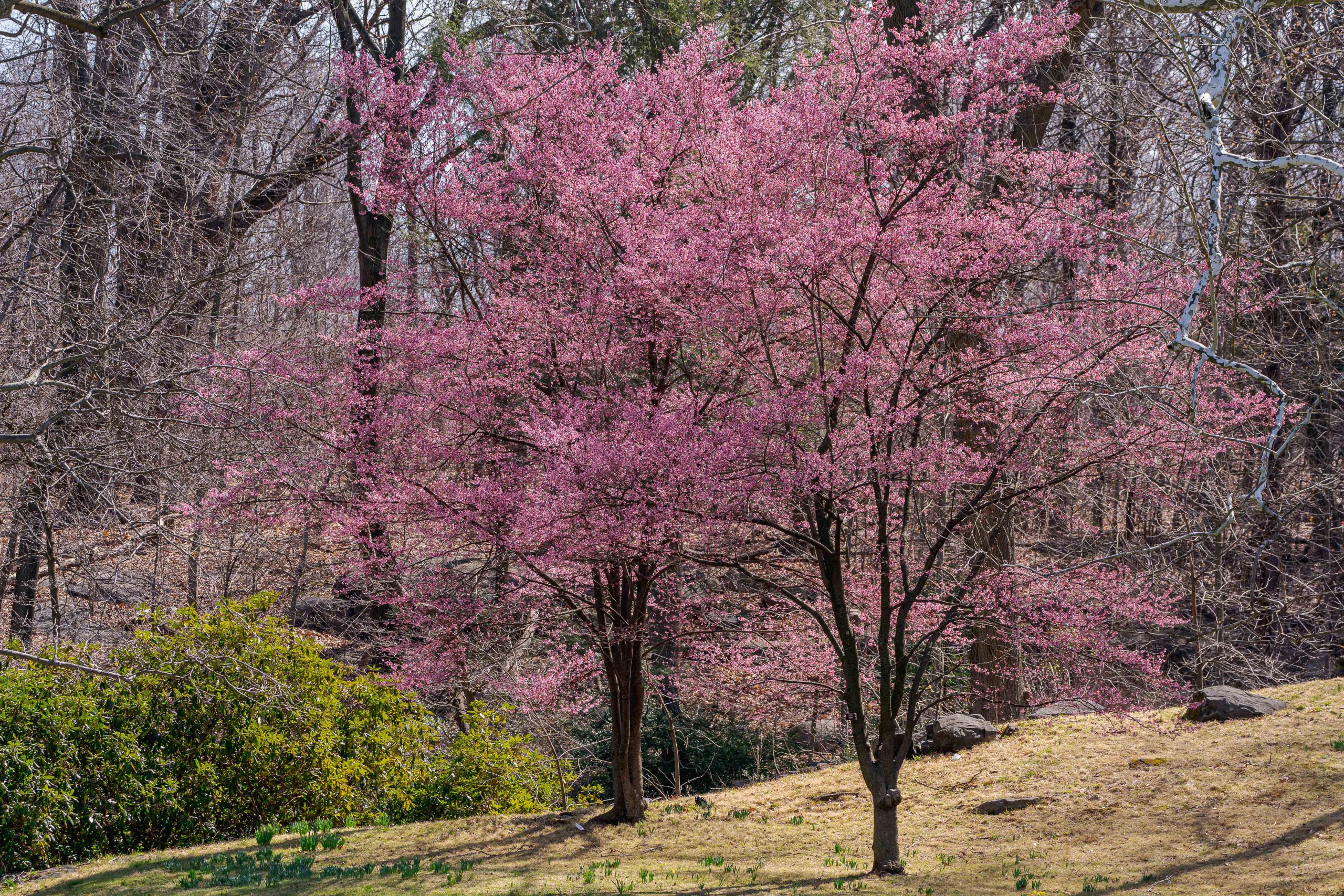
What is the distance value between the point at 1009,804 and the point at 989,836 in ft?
2.18

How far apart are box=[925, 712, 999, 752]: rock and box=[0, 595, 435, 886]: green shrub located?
4911 millimetres

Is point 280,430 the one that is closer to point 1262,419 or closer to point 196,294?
point 196,294

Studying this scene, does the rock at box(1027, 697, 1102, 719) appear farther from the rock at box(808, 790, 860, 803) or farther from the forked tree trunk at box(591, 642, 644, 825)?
the forked tree trunk at box(591, 642, 644, 825)

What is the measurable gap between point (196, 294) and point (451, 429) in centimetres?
502

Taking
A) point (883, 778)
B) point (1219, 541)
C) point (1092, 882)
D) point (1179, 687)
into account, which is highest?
point (1219, 541)

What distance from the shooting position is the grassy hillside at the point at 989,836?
673 cm

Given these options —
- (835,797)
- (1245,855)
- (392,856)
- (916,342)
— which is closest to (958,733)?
(835,797)

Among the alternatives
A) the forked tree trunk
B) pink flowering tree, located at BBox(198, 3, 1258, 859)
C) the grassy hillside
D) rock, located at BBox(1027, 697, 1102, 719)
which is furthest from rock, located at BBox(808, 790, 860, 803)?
rock, located at BBox(1027, 697, 1102, 719)

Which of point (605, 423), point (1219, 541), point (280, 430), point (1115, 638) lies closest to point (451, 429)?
point (605, 423)

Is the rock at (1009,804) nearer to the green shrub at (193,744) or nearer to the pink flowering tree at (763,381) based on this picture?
the pink flowering tree at (763,381)

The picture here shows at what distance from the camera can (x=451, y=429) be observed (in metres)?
9.42

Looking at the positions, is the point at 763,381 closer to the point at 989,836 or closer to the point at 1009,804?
the point at 989,836

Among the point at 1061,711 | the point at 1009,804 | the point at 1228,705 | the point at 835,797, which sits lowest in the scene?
the point at 835,797

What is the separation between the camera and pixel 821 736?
15.3m
